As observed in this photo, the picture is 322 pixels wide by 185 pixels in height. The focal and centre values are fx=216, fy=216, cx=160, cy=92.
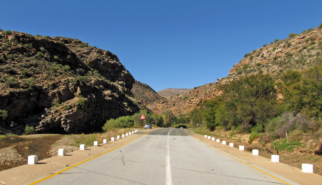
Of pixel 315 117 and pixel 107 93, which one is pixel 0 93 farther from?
pixel 315 117

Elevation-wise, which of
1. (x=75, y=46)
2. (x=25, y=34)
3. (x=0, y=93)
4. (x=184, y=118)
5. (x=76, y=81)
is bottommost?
(x=184, y=118)

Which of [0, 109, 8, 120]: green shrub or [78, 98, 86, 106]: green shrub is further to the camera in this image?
[78, 98, 86, 106]: green shrub

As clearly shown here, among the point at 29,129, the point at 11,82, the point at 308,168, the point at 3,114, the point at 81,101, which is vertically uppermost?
the point at 11,82

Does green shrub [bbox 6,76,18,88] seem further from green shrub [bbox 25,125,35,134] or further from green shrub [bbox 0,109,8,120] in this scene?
green shrub [bbox 25,125,35,134]

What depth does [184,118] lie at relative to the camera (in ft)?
368

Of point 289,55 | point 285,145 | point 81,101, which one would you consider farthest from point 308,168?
point 289,55

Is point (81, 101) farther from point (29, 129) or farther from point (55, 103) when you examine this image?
point (29, 129)

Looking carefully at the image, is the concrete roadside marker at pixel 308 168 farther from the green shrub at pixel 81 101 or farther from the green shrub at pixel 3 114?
the green shrub at pixel 81 101

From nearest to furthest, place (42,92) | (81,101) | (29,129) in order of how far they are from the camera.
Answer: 1. (29,129)
2. (42,92)
3. (81,101)

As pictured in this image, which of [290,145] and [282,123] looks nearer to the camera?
[290,145]

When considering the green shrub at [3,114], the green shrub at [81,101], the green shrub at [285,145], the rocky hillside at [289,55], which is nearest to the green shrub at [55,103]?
the green shrub at [81,101]

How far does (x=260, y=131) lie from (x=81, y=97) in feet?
129

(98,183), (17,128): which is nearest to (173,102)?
(17,128)

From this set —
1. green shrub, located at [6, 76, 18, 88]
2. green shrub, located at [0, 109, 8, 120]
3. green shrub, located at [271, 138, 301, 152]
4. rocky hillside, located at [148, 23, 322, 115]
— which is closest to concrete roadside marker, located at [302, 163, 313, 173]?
green shrub, located at [271, 138, 301, 152]
